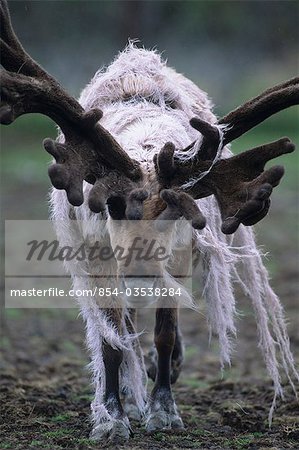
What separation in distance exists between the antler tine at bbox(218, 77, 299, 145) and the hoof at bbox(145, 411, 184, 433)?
1.98m

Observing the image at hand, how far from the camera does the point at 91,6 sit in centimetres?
2603

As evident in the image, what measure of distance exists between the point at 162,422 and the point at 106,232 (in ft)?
4.63

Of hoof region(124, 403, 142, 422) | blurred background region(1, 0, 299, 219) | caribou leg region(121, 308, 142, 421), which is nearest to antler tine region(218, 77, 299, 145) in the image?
caribou leg region(121, 308, 142, 421)

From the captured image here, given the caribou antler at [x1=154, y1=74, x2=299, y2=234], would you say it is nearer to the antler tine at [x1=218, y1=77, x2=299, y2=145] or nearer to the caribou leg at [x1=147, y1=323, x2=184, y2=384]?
the antler tine at [x1=218, y1=77, x2=299, y2=145]

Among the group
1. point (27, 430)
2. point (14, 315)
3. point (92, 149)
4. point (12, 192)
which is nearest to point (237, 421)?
point (27, 430)

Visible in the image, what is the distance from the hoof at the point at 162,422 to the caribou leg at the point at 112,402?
0.27 metres

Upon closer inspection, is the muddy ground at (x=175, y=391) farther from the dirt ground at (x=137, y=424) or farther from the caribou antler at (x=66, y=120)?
the caribou antler at (x=66, y=120)

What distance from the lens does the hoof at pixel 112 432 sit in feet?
17.9

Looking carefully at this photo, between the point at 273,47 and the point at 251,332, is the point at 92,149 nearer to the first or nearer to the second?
the point at 251,332

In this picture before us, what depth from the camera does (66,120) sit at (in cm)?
500

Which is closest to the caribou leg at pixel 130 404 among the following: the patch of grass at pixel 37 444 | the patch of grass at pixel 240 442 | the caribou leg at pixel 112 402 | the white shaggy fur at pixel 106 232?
the white shaggy fur at pixel 106 232

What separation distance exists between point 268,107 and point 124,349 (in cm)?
198

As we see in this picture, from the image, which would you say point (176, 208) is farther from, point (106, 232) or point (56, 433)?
point (56, 433)

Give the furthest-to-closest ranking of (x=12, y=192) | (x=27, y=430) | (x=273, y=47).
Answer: (x=273, y=47), (x=12, y=192), (x=27, y=430)
